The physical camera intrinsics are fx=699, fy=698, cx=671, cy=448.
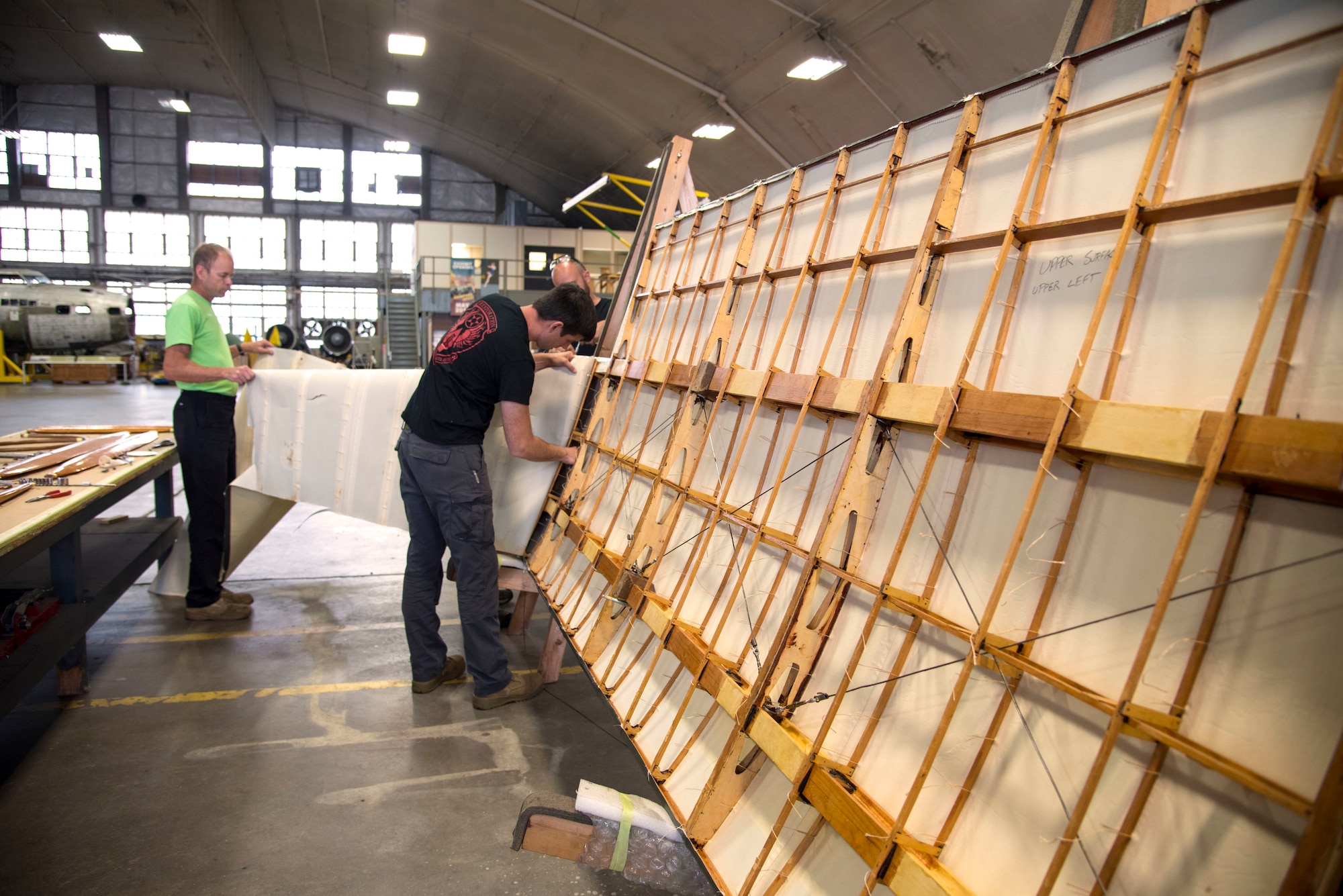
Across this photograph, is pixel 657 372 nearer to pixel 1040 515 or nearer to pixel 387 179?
pixel 1040 515

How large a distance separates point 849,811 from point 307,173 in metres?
34.4

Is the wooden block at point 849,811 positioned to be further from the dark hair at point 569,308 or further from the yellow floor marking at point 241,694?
the dark hair at point 569,308

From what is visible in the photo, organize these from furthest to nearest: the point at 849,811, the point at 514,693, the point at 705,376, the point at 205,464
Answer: the point at 205,464 → the point at 514,693 → the point at 705,376 → the point at 849,811

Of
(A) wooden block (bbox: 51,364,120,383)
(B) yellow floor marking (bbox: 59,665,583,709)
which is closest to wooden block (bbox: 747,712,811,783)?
(B) yellow floor marking (bbox: 59,665,583,709)

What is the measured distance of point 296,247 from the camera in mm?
30172

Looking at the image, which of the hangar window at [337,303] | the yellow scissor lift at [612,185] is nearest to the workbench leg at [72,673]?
the yellow scissor lift at [612,185]

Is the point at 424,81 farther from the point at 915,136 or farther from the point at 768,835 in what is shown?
the point at 768,835

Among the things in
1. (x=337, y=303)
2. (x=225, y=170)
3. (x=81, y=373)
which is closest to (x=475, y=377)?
(x=81, y=373)

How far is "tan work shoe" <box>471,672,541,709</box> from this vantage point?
3.94 metres

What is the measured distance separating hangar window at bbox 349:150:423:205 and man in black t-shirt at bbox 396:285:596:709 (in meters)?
30.1

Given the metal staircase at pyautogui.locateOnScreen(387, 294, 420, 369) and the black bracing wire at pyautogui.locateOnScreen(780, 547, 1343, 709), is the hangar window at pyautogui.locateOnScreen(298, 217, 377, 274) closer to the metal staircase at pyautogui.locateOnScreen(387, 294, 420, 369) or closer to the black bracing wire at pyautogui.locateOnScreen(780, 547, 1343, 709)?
the metal staircase at pyautogui.locateOnScreen(387, 294, 420, 369)

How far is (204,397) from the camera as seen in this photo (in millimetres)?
4637

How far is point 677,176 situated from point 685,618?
3424mm

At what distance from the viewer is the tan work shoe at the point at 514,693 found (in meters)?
3.94
